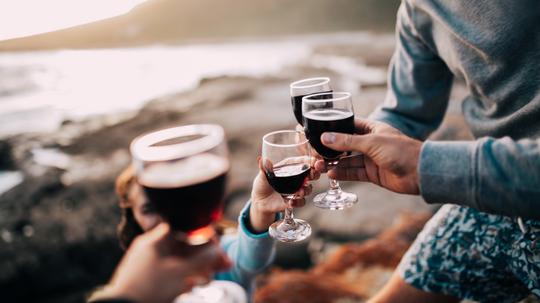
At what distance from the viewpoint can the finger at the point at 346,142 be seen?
159cm

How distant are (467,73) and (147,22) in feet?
174

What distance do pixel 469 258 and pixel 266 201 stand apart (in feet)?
3.73

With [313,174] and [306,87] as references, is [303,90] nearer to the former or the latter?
[306,87]

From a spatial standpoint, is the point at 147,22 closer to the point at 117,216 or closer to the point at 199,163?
the point at 117,216

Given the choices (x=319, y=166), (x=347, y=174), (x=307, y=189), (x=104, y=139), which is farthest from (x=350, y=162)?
(x=104, y=139)

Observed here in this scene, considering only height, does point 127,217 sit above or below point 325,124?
below

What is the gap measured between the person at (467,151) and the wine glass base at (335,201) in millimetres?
146

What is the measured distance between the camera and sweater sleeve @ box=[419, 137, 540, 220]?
142 cm

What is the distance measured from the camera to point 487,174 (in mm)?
Answer: 1431

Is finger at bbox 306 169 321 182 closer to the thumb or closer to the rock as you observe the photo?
the thumb

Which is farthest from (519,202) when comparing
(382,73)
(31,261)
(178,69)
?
(178,69)

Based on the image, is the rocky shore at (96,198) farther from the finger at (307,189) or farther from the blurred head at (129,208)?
→ the finger at (307,189)

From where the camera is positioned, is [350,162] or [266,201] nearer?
[266,201]

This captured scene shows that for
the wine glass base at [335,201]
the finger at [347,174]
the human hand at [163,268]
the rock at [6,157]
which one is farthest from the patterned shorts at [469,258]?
the rock at [6,157]
